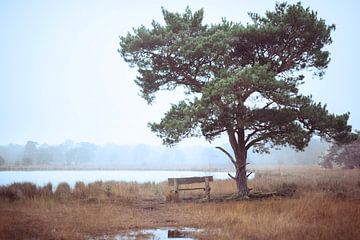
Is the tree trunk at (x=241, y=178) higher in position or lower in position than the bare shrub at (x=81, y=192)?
higher

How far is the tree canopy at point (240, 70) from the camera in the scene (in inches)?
632

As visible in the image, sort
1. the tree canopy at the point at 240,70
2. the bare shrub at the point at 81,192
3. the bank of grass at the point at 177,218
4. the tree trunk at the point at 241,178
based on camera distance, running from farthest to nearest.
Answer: the bare shrub at the point at 81,192
the tree trunk at the point at 241,178
the tree canopy at the point at 240,70
the bank of grass at the point at 177,218

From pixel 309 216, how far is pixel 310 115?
6506 mm

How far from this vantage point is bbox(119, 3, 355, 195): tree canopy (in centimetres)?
1605

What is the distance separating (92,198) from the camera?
18.0 metres

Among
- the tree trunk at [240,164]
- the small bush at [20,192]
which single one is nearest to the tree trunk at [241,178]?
the tree trunk at [240,164]

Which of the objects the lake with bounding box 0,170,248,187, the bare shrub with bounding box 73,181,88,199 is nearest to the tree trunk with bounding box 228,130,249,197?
the bare shrub with bounding box 73,181,88,199

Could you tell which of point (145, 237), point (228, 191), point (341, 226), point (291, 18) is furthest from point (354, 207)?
point (228, 191)

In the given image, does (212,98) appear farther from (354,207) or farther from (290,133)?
(354,207)

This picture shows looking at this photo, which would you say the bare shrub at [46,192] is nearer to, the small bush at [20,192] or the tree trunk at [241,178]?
the small bush at [20,192]

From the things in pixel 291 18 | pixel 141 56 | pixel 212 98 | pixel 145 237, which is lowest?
pixel 145 237

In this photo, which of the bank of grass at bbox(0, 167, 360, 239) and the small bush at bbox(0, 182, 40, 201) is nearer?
the bank of grass at bbox(0, 167, 360, 239)

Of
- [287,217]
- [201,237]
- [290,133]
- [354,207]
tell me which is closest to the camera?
[201,237]

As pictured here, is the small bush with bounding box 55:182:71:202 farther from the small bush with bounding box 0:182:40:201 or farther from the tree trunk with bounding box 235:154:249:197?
the tree trunk with bounding box 235:154:249:197
